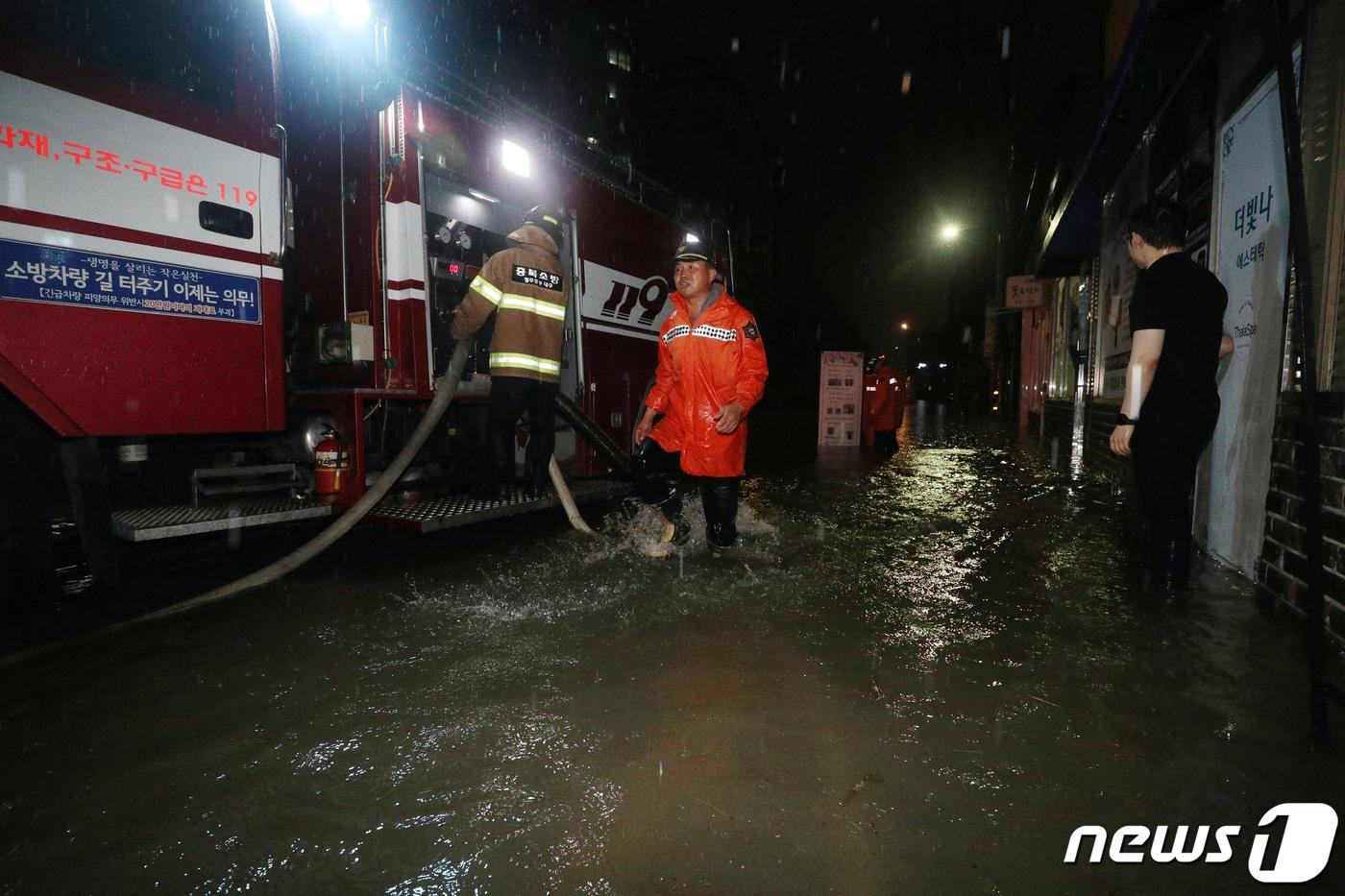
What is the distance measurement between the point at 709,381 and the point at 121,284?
9.32 feet

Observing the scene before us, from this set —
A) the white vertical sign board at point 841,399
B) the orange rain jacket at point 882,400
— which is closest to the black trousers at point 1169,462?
the orange rain jacket at point 882,400

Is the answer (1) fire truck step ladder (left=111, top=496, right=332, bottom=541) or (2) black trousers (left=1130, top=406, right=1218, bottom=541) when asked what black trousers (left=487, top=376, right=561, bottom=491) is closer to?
(1) fire truck step ladder (left=111, top=496, right=332, bottom=541)

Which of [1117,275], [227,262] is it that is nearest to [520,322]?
[227,262]

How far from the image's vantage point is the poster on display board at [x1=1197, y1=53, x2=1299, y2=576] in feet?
11.6

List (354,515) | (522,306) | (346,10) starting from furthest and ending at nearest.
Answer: (522,306) < (354,515) < (346,10)

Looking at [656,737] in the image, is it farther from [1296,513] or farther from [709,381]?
[1296,513]

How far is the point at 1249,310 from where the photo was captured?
382cm

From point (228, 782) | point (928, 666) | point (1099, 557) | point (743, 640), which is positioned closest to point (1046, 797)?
point (928, 666)

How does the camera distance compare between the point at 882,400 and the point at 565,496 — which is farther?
the point at 882,400

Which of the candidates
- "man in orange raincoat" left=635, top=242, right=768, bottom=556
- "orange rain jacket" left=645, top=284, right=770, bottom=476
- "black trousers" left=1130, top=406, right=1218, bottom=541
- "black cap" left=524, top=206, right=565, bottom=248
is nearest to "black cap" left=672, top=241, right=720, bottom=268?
"man in orange raincoat" left=635, top=242, right=768, bottom=556

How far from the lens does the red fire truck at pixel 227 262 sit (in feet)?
10.0

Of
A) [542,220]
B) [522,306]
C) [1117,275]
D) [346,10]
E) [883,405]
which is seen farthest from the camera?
[883,405]

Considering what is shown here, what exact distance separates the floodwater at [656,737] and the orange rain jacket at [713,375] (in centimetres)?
71

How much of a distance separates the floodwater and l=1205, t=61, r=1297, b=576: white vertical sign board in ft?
1.41
